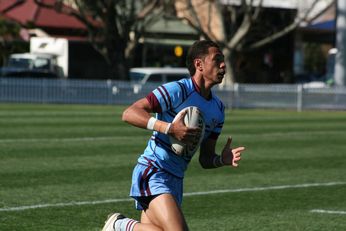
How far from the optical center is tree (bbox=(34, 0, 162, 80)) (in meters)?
38.8

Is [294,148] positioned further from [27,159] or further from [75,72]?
[75,72]

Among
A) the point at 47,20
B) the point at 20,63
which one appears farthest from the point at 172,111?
the point at 47,20

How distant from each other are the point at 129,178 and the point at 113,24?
26628mm

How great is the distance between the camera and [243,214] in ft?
33.1

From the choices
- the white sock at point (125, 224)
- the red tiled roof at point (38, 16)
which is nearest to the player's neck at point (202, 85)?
the white sock at point (125, 224)

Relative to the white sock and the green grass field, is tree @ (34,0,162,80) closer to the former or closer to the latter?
the green grass field

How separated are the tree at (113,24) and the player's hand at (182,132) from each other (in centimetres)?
3206

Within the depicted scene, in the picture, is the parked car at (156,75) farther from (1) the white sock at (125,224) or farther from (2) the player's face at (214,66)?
(2) the player's face at (214,66)

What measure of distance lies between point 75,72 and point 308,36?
1572 cm

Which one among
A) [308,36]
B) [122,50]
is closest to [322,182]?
[122,50]

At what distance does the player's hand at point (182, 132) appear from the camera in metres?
6.36

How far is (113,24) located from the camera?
38.9 meters

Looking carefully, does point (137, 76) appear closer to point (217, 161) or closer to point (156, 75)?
point (156, 75)

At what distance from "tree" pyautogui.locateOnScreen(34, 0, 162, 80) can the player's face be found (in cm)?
3161
